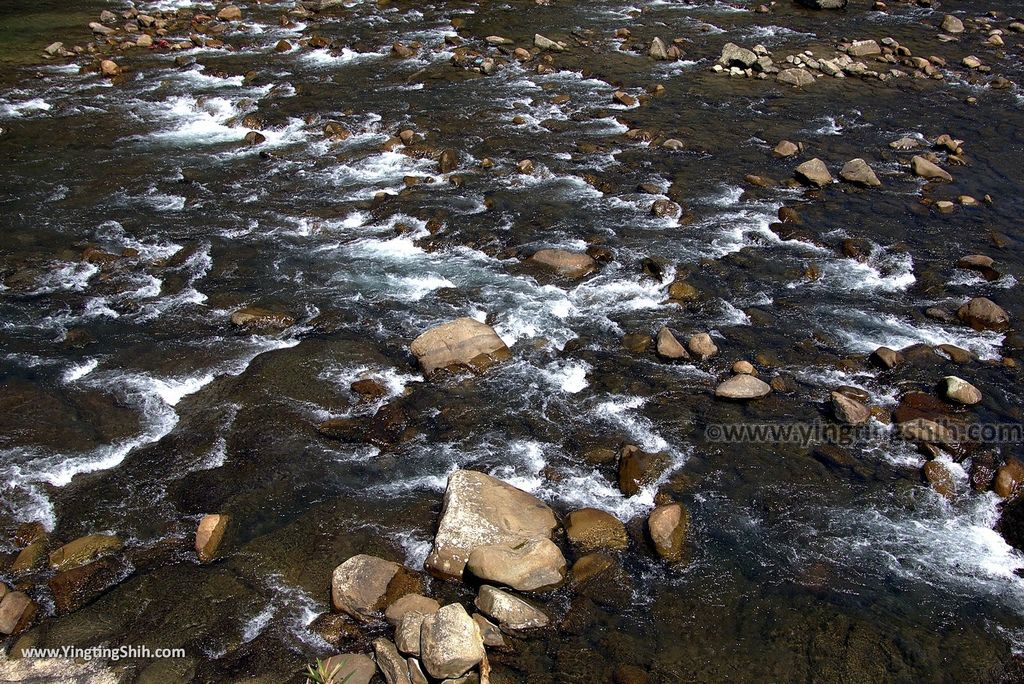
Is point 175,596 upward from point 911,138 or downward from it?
downward

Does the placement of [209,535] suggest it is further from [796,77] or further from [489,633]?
[796,77]

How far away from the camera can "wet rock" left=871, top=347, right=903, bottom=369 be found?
883cm

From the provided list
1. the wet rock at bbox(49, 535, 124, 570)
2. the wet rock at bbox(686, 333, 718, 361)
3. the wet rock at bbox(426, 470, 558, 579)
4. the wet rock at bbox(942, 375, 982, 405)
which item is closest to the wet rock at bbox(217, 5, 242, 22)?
the wet rock at bbox(686, 333, 718, 361)

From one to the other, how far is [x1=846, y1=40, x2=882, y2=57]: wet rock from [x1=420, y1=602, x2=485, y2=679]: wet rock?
18.5 m

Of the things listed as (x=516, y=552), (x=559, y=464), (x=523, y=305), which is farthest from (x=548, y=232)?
(x=516, y=552)

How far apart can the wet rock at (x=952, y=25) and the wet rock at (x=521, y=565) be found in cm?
2140

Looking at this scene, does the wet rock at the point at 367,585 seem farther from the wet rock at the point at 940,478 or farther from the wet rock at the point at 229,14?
the wet rock at the point at 229,14

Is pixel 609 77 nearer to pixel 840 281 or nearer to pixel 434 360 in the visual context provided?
pixel 840 281

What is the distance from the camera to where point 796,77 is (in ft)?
57.7

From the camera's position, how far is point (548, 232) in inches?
462

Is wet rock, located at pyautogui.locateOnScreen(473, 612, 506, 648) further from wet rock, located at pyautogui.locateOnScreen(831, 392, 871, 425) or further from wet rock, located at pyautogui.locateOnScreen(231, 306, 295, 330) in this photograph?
wet rock, located at pyautogui.locateOnScreen(231, 306, 295, 330)

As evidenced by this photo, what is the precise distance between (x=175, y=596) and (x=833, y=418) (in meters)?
6.47

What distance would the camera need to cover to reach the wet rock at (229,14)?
74.7 ft

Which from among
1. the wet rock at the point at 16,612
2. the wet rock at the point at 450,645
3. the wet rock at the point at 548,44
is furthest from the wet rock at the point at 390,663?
the wet rock at the point at 548,44
